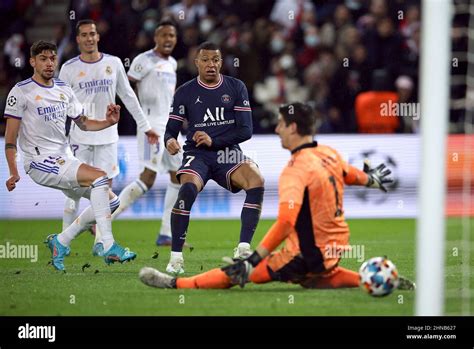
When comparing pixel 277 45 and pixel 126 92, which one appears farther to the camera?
pixel 277 45

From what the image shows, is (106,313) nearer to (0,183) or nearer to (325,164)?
(325,164)

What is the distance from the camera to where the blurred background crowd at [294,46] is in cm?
1750

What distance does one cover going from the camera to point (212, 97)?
9.84 meters

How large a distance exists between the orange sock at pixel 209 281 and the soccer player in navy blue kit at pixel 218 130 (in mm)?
1321

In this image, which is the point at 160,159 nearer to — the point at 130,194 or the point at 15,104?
the point at 130,194

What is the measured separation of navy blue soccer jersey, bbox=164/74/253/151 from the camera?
9.80 metres

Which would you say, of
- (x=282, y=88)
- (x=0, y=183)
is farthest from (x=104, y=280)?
(x=282, y=88)

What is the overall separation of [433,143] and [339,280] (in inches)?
101

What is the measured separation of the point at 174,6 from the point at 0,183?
21.6ft

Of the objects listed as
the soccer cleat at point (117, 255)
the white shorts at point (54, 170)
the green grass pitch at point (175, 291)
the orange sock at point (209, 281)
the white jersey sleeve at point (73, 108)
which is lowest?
the green grass pitch at point (175, 291)

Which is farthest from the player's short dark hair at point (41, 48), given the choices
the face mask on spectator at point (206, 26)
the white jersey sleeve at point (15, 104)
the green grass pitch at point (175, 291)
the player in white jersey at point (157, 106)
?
the face mask on spectator at point (206, 26)

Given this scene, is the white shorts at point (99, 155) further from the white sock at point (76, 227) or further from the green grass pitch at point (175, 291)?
the white sock at point (76, 227)

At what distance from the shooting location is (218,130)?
32.4 ft

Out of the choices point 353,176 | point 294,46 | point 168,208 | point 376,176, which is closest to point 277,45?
point 294,46
